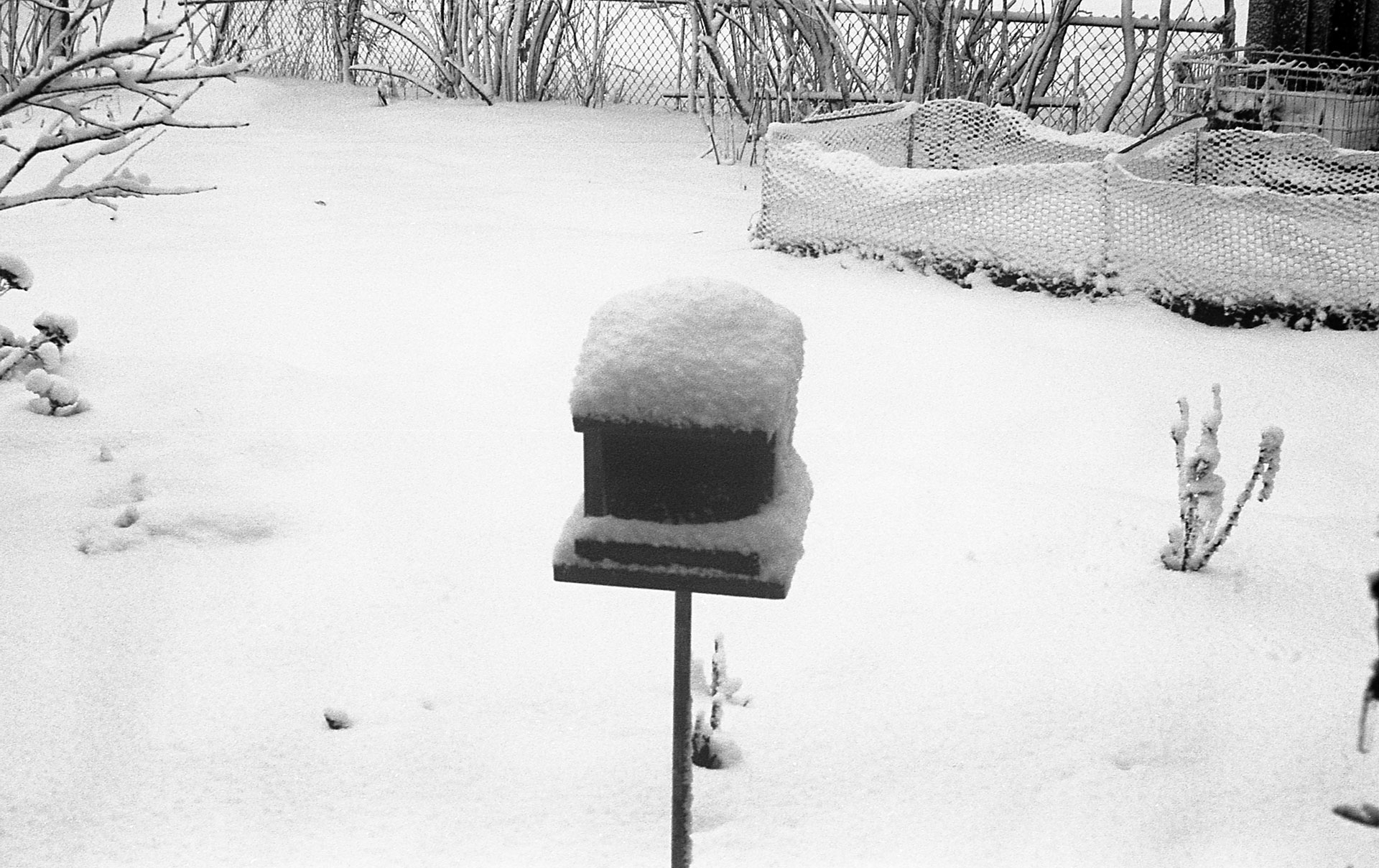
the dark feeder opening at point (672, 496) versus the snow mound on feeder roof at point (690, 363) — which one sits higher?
the snow mound on feeder roof at point (690, 363)

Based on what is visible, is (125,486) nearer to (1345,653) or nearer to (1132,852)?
(1132,852)

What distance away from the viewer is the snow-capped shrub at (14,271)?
12.7ft

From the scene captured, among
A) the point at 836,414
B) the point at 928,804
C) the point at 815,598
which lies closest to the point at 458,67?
the point at 836,414

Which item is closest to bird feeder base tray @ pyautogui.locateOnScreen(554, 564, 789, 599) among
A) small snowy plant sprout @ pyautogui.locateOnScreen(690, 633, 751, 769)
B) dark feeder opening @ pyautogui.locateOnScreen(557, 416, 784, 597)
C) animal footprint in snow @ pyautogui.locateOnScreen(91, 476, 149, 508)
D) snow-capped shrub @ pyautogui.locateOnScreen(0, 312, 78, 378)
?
dark feeder opening @ pyautogui.locateOnScreen(557, 416, 784, 597)

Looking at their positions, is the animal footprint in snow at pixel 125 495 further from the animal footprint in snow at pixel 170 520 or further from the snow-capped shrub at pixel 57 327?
the snow-capped shrub at pixel 57 327

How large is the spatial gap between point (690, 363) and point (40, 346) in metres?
3.43

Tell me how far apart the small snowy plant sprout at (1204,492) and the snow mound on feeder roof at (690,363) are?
1.59 metres

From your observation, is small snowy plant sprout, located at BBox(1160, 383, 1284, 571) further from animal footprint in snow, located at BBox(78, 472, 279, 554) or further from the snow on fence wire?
the snow on fence wire

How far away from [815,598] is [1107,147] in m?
4.17

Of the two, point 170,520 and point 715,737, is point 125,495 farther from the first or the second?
point 715,737

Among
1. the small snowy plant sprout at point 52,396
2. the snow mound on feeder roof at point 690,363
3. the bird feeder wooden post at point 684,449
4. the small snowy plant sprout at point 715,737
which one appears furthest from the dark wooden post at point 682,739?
the small snowy plant sprout at point 52,396

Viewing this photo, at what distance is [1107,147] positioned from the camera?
6375 mm

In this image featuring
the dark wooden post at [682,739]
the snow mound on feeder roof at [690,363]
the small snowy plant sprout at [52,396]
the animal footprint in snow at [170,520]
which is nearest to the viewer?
the snow mound on feeder roof at [690,363]

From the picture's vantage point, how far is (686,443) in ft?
5.70
